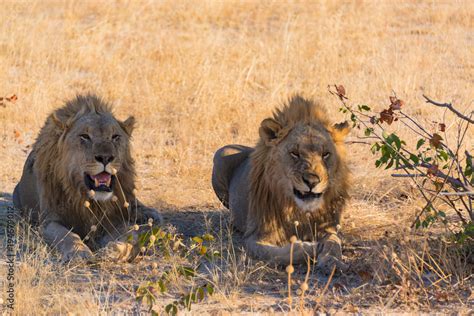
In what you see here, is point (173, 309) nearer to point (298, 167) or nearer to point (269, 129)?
point (298, 167)

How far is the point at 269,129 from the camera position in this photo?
6.31 metres

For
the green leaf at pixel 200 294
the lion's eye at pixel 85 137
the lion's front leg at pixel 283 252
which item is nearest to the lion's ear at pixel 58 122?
the lion's eye at pixel 85 137

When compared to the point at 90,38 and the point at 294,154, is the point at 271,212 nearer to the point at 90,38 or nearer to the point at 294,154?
the point at 294,154

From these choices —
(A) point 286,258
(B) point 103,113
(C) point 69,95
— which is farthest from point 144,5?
(A) point 286,258

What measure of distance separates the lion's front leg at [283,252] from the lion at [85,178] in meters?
0.89

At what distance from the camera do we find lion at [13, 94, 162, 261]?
20.7 ft

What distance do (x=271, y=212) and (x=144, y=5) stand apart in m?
9.05

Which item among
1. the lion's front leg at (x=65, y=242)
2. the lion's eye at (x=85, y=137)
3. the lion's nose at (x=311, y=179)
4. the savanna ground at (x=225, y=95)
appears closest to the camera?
the savanna ground at (x=225, y=95)

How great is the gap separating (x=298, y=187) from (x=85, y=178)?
142 cm

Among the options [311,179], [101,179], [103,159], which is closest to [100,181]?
[101,179]

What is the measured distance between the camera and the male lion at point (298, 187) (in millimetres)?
5992

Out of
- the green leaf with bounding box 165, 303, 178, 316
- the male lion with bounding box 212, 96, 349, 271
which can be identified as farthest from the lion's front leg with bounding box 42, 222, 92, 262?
the green leaf with bounding box 165, 303, 178, 316

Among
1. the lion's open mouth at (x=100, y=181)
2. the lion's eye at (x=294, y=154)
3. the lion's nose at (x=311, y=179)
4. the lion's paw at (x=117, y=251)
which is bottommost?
the lion's paw at (x=117, y=251)

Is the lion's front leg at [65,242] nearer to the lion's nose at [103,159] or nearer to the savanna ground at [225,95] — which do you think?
the savanna ground at [225,95]
